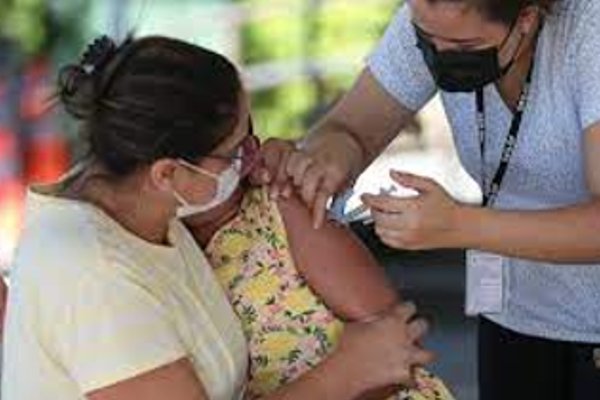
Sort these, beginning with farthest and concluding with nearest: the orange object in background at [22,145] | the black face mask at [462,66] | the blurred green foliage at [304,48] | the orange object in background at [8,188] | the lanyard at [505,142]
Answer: the orange object in background at [8,188], the orange object in background at [22,145], the blurred green foliage at [304,48], the lanyard at [505,142], the black face mask at [462,66]

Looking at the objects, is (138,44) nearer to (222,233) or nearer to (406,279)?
(222,233)

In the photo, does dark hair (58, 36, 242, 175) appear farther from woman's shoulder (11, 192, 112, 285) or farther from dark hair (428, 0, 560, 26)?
dark hair (428, 0, 560, 26)

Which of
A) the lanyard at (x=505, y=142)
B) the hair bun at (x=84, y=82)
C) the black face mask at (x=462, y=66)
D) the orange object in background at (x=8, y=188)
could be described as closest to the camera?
the hair bun at (x=84, y=82)

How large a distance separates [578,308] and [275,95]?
325 centimetres

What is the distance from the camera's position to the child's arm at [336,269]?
2186 mm

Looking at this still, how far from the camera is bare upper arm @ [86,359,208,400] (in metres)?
1.98

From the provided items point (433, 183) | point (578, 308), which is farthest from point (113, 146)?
point (578, 308)

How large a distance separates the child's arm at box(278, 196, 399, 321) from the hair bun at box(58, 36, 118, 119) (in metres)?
0.33

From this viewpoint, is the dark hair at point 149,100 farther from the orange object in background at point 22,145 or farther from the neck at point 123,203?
the orange object in background at point 22,145

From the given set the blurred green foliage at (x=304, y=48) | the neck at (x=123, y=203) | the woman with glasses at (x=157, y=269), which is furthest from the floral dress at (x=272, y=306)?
the blurred green foliage at (x=304, y=48)

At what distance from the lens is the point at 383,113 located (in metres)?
2.52

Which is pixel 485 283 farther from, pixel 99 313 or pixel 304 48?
pixel 304 48

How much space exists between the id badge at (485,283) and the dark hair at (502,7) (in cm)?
45

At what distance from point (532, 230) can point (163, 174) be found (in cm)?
49
